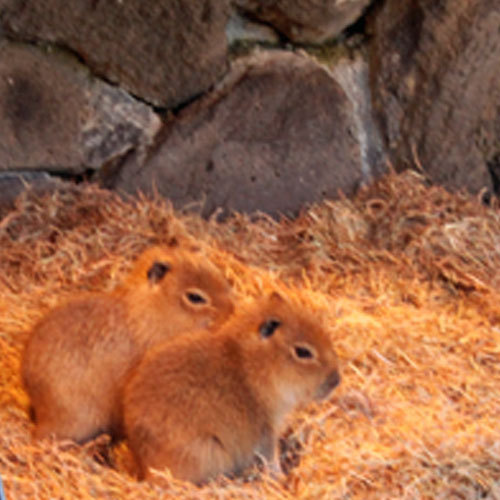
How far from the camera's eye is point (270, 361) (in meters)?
2.74

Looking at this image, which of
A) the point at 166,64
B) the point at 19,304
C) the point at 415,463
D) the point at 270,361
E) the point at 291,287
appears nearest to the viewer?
the point at 415,463

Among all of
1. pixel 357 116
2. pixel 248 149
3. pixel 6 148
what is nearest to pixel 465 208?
pixel 357 116

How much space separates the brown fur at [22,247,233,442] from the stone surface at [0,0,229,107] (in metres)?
1.41

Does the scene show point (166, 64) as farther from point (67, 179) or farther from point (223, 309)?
point (223, 309)

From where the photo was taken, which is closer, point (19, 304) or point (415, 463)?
point (415, 463)

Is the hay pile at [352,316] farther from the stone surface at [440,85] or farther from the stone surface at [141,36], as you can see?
the stone surface at [141,36]

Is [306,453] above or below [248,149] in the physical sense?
below

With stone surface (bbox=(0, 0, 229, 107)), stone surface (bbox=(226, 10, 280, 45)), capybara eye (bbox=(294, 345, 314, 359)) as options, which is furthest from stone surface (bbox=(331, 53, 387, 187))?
capybara eye (bbox=(294, 345, 314, 359))

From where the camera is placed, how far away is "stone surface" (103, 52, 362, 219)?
168 inches

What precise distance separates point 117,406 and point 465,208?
7.55 ft

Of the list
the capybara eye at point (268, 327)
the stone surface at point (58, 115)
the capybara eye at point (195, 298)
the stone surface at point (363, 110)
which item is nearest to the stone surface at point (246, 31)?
the stone surface at point (363, 110)

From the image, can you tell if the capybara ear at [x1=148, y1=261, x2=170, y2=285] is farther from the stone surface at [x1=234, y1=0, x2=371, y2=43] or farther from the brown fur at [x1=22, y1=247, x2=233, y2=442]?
the stone surface at [x1=234, y1=0, x2=371, y2=43]

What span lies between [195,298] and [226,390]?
36 cm

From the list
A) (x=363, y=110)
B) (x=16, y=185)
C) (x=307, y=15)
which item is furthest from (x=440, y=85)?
(x=16, y=185)
